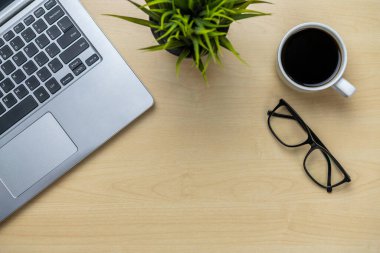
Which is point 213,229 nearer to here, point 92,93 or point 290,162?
point 290,162

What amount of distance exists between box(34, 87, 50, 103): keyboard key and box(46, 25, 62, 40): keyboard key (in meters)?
0.08

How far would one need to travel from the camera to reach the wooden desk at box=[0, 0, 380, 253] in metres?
0.66

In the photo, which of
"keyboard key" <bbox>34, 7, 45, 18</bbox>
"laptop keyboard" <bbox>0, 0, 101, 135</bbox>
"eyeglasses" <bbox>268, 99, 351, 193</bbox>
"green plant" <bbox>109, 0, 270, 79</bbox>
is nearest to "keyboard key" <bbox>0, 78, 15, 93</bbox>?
"laptop keyboard" <bbox>0, 0, 101, 135</bbox>

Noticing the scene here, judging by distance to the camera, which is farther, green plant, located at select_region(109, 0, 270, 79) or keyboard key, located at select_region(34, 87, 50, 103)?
keyboard key, located at select_region(34, 87, 50, 103)

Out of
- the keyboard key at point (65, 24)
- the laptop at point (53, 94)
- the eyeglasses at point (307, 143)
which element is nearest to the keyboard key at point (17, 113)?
the laptop at point (53, 94)

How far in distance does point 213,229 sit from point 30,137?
313mm

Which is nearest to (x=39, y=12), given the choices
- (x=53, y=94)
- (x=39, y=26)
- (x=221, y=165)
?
(x=39, y=26)

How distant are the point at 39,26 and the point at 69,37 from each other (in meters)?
0.05

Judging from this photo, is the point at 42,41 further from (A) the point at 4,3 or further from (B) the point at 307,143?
(B) the point at 307,143

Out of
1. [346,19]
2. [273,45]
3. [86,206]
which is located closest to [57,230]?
[86,206]

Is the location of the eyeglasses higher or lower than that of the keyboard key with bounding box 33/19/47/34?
lower

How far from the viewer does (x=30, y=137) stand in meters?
0.64

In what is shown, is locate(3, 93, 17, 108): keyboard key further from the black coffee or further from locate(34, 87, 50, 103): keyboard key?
the black coffee

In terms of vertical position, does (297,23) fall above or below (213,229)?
above
